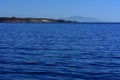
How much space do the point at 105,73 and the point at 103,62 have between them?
6.26m

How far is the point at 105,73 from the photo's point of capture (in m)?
27.2

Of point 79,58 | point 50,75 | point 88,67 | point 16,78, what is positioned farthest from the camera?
point 79,58

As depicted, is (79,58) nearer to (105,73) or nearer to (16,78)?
(105,73)

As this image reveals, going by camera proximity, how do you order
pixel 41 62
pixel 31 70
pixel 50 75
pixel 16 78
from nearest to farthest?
pixel 16 78, pixel 50 75, pixel 31 70, pixel 41 62

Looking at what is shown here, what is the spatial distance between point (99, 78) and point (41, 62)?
8.79 m

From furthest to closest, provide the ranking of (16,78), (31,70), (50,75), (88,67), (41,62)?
1. (41,62)
2. (88,67)
3. (31,70)
4. (50,75)
5. (16,78)

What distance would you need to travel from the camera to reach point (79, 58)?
36.3 m

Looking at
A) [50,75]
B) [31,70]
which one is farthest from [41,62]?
[50,75]

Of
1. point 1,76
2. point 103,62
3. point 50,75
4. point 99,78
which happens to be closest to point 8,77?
point 1,76

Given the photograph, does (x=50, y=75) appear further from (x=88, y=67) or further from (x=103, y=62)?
(x=103, y=62)

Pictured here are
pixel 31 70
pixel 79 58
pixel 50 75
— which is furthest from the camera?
pixel 79 58

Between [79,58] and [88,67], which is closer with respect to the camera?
[88,67]

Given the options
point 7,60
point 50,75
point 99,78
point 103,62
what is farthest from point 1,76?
point 103,62

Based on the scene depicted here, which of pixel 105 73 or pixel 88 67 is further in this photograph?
pixel 88 67
